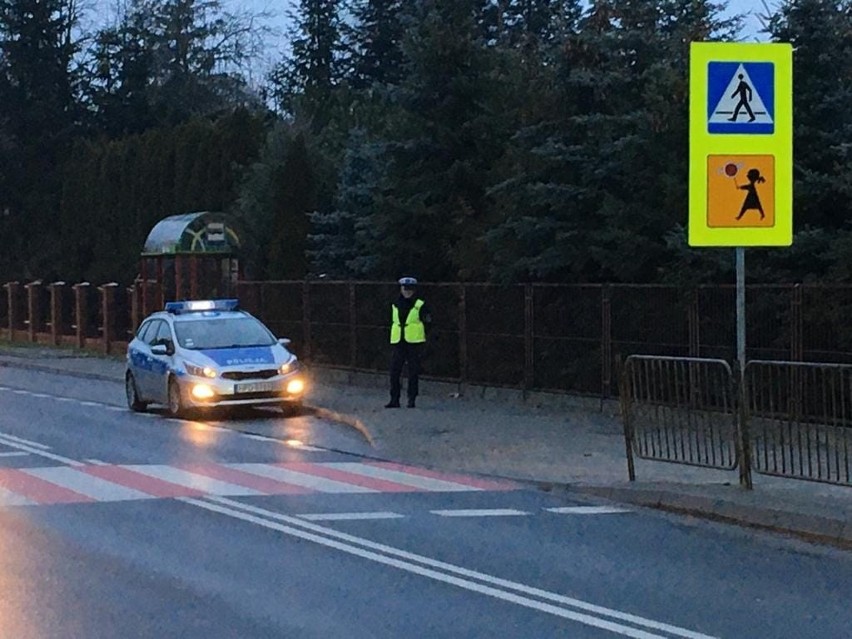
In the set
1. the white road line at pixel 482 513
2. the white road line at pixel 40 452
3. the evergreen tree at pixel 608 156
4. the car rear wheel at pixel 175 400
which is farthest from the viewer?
the car rear wheel at pixel 175 400

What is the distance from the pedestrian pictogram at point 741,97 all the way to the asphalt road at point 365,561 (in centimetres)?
328

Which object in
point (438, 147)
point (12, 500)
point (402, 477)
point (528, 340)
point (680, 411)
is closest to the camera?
point (12, 500)

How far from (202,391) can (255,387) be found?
2.37ft

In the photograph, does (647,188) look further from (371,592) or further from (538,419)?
(371,592)

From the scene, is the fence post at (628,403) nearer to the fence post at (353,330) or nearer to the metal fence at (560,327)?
the metal fence at (560,327)

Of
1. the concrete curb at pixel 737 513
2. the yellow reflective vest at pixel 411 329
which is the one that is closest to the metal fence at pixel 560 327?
the yellow reflective vest at pixel 411 329

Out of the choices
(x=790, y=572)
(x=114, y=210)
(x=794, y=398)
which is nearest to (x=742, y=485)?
(x=794, y=398)

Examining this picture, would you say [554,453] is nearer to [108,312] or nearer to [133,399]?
[133,399]

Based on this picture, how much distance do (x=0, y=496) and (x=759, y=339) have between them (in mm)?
8946

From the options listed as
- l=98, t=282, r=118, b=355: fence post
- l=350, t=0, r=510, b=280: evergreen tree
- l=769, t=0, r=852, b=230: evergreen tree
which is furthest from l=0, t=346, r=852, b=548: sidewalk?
l=98, t=282, r=118, b=355: fence post

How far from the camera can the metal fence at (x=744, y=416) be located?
12.0 m

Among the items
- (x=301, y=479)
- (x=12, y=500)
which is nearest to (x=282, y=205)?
(x=301, y=479)

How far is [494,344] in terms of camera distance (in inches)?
915

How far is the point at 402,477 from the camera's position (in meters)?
14.9
